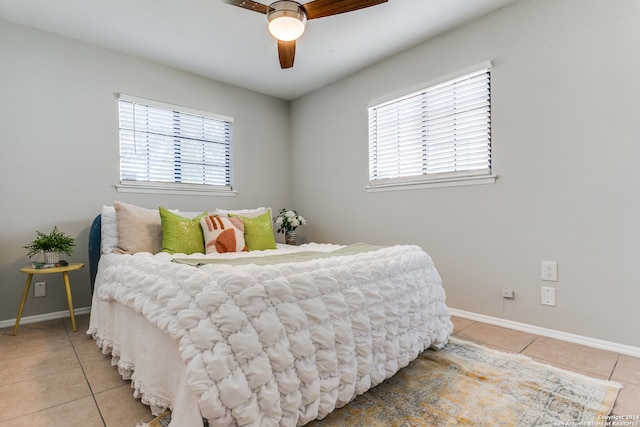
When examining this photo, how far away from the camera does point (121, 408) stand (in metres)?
1.49

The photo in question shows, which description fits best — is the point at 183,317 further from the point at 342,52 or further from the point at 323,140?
the point at 323,140

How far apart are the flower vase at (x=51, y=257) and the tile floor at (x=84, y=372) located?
1.74 feet

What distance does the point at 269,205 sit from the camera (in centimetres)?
428

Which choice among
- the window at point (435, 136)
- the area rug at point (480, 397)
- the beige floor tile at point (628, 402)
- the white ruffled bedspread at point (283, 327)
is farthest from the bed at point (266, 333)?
the window at point (435, 136)

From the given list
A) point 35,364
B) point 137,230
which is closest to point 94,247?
point 137,230

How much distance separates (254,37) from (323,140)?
146 cm

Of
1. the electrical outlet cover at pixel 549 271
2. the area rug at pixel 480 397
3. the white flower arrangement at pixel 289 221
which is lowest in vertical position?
the area rug at pixel 480 397

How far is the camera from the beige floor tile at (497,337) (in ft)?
7.11

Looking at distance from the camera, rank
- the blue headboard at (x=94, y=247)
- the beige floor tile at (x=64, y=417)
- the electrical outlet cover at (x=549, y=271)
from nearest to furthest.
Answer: the beige floor tile at (x=64, y=417) < the electrical outlet cover at (x=549, y=271) < the blue headboard at (x=94, y=247)

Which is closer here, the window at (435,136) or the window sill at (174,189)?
the window at (435,136)

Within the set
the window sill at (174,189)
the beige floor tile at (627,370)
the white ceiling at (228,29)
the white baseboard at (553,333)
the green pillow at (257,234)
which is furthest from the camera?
the window sill at (174,189)

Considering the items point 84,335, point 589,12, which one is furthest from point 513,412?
point 84,335

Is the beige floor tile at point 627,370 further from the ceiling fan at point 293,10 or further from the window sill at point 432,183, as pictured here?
the ceiling fan at point 293,10

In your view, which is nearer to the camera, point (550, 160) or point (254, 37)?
point (550, 160)
